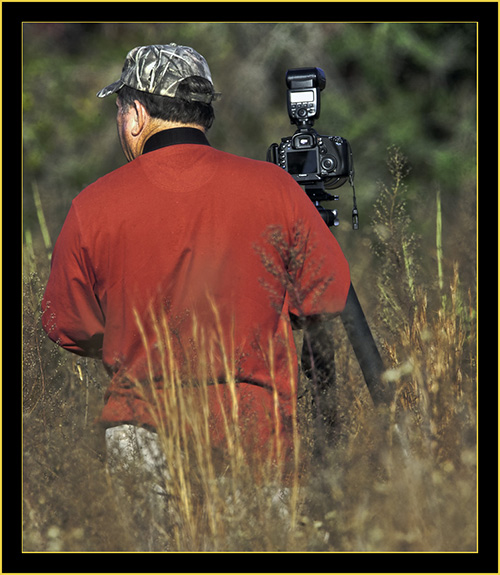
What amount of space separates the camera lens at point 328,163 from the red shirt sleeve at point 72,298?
98 cm

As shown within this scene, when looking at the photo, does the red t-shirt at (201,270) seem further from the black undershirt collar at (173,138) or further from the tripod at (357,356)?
the tripod at (357,356)

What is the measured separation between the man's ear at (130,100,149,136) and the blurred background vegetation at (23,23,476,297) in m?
6.33

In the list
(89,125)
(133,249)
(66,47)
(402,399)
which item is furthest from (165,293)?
(66,47)

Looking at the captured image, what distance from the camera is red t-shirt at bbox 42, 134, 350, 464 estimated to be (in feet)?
7.86

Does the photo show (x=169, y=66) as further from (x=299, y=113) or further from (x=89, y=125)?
(x=89, y=125)

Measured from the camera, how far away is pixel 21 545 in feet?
8.05

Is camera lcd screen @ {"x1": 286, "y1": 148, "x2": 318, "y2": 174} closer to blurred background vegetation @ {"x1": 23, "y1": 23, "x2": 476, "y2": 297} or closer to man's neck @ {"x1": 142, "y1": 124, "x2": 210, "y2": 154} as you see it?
man's neck @ {"x1": 142, "y1": 124, "x2": 210, "y2": 154}

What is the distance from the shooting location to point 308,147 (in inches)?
122

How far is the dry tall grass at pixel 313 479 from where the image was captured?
2232 mm

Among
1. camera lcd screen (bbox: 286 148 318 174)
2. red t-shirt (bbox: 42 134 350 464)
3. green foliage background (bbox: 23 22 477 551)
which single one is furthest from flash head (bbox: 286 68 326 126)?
red t-shirt (bbox: 42 134 350 464)

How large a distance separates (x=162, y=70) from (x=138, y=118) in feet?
0.52

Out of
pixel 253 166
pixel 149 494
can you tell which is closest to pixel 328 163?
pixel 253 166

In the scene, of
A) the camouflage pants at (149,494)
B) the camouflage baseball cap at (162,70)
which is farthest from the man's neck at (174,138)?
the camouflage pants at (149,494)

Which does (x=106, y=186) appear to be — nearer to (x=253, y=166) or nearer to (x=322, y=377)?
(x=253, y=166)
